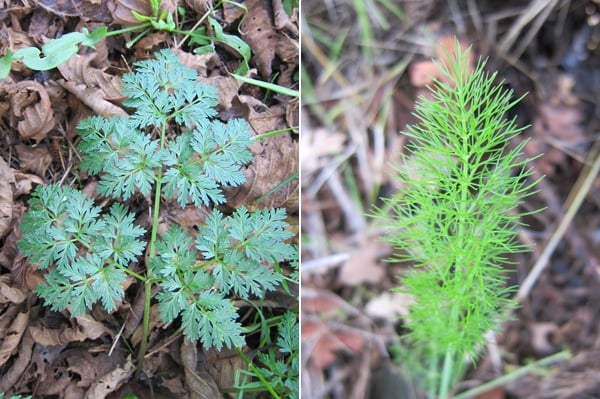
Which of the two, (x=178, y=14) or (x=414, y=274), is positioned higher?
(x=178, y=14)

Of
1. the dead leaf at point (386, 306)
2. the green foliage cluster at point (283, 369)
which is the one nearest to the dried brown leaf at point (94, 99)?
the green foliage cluster at point (283, 369)

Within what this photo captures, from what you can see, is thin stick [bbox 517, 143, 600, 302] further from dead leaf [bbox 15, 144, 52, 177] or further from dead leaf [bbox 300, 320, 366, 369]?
dead leaf [bbox 15, 144, 52, 177]

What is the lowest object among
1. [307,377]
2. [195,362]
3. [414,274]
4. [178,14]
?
[307,377]

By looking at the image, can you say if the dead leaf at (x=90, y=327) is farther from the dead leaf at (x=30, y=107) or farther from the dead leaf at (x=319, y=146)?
the dead leaf at (x=319, y=146)

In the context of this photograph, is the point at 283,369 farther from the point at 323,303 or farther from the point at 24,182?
the point at 24,182

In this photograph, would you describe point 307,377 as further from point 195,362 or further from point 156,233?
point 156,233

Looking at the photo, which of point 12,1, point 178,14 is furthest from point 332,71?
point 12,1

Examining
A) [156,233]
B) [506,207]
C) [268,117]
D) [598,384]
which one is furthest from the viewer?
[598,384]
